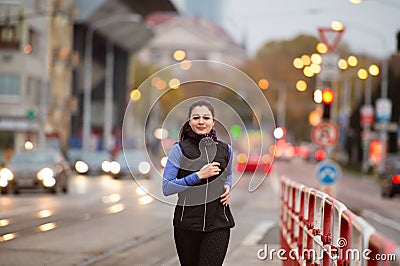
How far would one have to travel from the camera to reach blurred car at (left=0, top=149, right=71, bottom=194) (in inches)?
1380

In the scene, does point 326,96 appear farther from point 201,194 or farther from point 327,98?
point 201,194

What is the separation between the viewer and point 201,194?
8.63 meters

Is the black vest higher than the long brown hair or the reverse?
the reverse

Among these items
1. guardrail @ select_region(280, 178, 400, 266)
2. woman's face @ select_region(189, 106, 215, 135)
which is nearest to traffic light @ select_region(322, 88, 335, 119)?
guardrail @ select_region(280, 178, 400, 266)

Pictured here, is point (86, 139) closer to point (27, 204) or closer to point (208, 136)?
point (27, 204)

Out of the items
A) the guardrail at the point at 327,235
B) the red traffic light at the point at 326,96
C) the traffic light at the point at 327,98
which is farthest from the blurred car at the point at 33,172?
the guardrail at the point at 327,235

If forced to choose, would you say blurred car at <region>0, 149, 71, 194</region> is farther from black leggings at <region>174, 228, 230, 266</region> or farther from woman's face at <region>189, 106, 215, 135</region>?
woman's face at <region>189, 106, 215, 135</region>

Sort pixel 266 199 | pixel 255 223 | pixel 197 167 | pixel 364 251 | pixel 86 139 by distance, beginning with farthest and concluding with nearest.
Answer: pixel 86 139 → pixel 266 199 → pixel 255 223 → pixel 197 167 → pixel 364 251

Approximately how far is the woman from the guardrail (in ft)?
2.90

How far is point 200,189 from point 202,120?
0.54 m

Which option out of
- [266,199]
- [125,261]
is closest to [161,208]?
[266,199]

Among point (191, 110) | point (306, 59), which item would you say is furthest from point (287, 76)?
point (191, 110)

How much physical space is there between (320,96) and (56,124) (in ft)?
190

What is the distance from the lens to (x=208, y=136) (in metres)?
8.60
